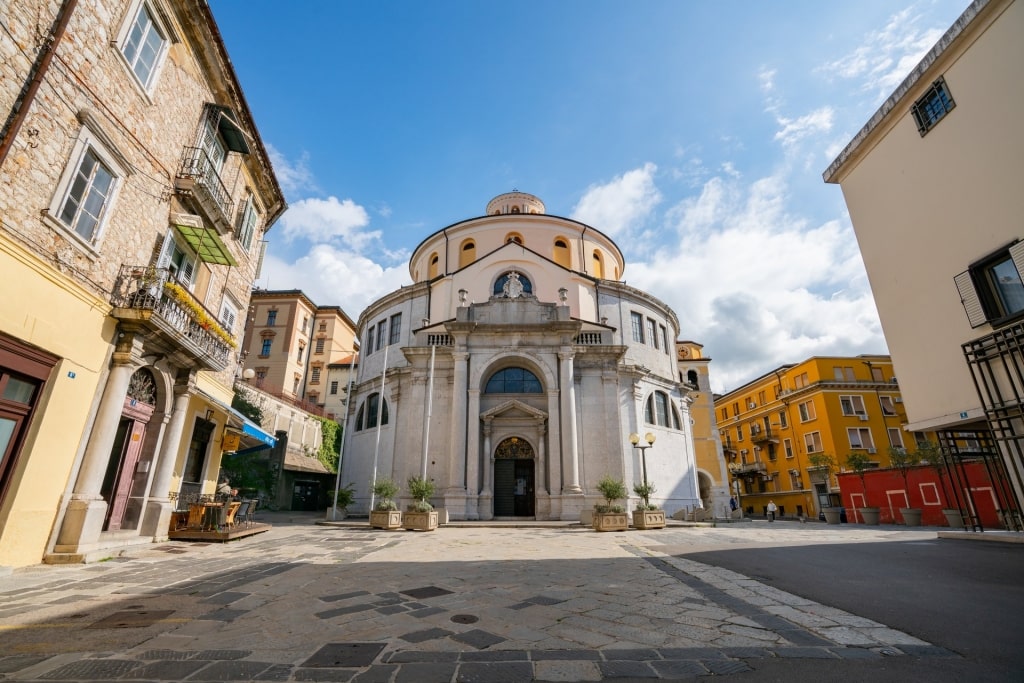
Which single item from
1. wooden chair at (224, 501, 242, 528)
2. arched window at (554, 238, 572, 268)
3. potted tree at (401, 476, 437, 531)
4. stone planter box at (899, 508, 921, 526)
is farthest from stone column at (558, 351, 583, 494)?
stone planter box at (899, 508, 921, 526)

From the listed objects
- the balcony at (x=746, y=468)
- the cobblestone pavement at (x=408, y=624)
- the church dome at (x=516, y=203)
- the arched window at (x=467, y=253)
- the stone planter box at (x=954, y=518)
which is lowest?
the cobblestone pavement at (x=408, y=624)

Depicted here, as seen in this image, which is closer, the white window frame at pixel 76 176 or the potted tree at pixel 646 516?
the white window frame at pixel 76 176

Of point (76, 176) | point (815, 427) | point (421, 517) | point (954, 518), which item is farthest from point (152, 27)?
point (815, 427)

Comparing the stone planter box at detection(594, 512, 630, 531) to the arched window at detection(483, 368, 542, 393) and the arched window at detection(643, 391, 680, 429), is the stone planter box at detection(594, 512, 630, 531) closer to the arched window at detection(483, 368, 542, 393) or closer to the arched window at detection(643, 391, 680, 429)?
the arched window at detection(483, 368, 542, 393)

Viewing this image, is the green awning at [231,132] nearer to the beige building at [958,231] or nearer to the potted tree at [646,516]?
the potted tree at [646,516]

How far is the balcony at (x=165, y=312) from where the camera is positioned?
9227 mm

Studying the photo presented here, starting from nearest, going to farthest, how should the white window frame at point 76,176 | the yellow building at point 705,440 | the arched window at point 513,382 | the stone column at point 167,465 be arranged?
the white window frame at point 76,176, the stone column at point 167,465, the arched window at point 513,382, the yellow building at point 705,440

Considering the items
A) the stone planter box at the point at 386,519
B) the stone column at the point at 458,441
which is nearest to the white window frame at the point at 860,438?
the stone column at the point at 458,441

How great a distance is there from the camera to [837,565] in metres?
7.95

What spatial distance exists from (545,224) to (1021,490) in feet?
77.9

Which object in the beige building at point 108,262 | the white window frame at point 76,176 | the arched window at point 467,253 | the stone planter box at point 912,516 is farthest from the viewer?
the arched window at point 467,253

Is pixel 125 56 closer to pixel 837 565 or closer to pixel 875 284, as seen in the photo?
pixel 837 565

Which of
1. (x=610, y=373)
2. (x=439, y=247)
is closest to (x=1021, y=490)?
(x=610, y=373)

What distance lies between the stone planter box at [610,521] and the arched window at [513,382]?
7754mm
